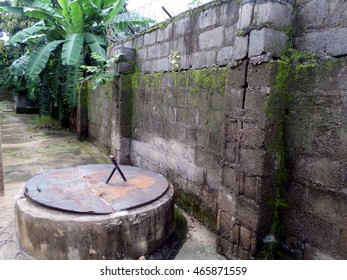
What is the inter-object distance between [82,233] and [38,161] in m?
4.41

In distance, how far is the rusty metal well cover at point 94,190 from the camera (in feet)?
8.73

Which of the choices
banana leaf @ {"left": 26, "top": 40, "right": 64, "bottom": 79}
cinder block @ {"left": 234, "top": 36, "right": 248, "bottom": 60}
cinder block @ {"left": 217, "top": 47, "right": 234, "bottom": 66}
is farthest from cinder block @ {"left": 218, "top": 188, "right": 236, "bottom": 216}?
banana leaf @ {"left": 26, "top": 40, "right": 64, "bottom": 79}

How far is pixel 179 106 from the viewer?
157 inches

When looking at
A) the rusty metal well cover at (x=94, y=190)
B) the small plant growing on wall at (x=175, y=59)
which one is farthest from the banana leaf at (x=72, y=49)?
the rusty metal well cover at (x=94, y=190)

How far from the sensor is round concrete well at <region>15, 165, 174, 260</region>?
2.45 meters

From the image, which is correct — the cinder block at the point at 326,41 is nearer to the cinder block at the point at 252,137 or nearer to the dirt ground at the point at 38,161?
the cinder block at the point at 252,137

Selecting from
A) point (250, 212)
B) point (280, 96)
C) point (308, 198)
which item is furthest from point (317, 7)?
point (250, 212)

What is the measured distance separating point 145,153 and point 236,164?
2.58 metres

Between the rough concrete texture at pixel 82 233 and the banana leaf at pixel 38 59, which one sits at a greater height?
the banana leaf at pixel 38 59

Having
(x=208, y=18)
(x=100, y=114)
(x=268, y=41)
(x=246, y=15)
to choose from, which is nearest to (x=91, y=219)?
(x=268, y=41)

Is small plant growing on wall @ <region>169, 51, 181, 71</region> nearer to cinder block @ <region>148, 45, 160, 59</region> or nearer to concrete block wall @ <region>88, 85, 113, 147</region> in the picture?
cinder block @ <region>148, 45, 160, 59</region>

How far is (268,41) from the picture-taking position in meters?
2.29

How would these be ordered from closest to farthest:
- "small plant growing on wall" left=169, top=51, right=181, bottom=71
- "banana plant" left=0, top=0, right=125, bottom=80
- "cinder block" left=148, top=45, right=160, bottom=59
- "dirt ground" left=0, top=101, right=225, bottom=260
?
"dirt ground" left=0, top=101, right=225, bottom=260 < "small plant growing on wall" left=169, top=51, right=181, bottom=71 < "cinder block" left=148, top=45, right=160, bottom=59 < "banana plant" left=0, top=0, right=125, bottom=80

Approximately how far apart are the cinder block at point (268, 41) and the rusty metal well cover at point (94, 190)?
1.79 meters
